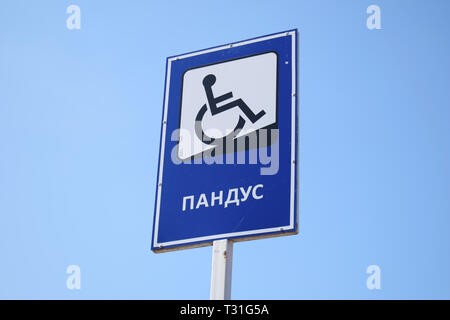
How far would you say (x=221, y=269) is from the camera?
3.59m

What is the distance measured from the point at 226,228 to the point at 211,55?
3.35 feet

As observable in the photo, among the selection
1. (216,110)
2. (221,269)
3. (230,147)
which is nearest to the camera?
(221,269)

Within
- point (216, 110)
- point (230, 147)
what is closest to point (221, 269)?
point (230, 147)

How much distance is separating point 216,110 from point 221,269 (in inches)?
32.8

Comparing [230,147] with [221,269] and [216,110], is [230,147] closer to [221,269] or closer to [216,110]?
[216,110]

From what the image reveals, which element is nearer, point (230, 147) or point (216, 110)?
point (230, 147)

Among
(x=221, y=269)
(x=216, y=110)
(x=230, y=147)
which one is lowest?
(x=221, y=269)

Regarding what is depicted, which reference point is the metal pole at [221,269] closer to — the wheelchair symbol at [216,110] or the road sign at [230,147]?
the road sign at [230,147]

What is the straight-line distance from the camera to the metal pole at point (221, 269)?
11.5 feet

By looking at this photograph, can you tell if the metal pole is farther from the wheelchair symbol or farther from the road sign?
the wheelchair symbol

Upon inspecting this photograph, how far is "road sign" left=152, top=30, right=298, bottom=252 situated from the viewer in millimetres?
3736

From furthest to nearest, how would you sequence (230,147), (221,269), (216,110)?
(216,110) → (230,147) → (221,269)

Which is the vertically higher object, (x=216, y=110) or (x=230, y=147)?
(x=216, y=110)

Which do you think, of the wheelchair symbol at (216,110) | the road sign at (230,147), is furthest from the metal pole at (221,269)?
the wheelchair symbol at (216,110)
